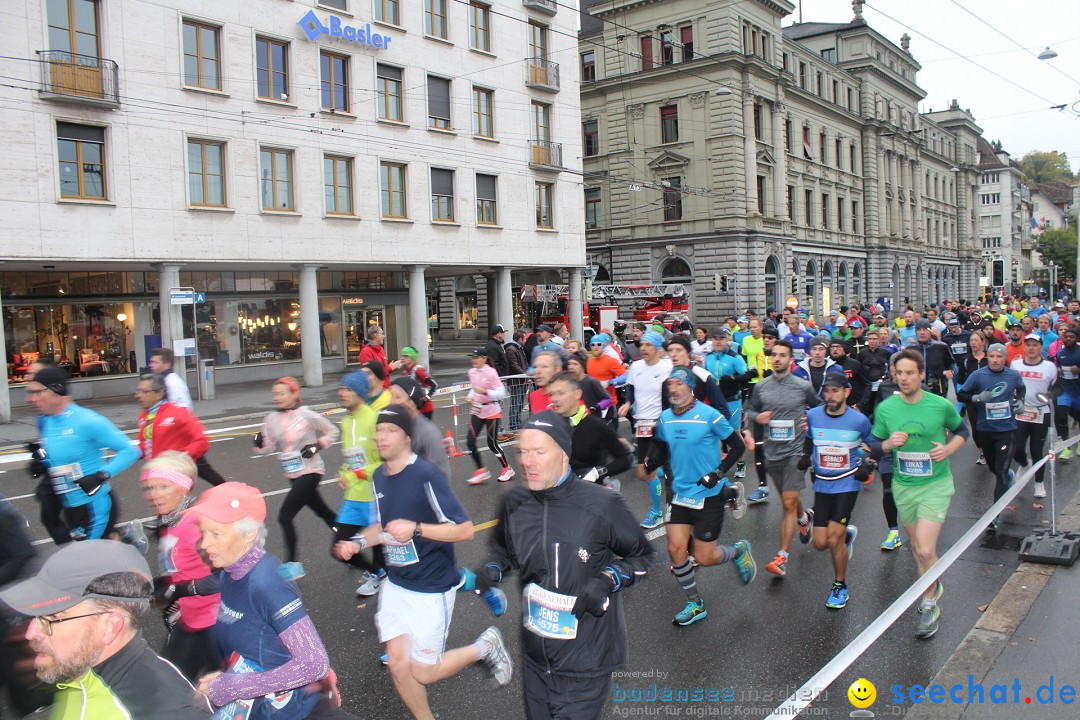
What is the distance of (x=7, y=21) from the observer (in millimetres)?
18344

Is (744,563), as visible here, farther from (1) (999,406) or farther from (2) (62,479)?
(2) (62,479)

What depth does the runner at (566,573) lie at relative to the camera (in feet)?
10.9

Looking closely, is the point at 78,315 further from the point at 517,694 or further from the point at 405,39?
the point at 517,694

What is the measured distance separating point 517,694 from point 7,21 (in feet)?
67.3

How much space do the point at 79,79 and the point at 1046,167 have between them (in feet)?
512

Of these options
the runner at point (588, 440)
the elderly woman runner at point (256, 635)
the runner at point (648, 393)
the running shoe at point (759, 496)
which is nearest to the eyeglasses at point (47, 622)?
the elderly woman runner at point (256, 635)

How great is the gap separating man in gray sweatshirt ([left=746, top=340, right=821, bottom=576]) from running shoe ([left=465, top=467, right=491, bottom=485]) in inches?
168

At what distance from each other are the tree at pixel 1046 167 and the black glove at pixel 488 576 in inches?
6255

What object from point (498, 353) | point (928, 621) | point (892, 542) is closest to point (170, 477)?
point (928, 621)

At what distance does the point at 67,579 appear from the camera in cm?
234

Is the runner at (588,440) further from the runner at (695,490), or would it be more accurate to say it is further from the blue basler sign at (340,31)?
the blue basler sign at (340,31)

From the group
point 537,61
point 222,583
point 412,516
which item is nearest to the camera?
point 222,583

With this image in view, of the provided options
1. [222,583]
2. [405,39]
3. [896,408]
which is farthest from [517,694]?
[405,39]

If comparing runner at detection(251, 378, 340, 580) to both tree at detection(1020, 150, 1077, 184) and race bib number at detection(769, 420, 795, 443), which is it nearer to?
race bib number at detection(769, 420, 795, 443)
